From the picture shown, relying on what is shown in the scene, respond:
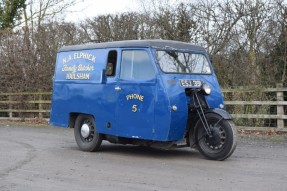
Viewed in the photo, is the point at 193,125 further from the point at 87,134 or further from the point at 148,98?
the point at 87,134

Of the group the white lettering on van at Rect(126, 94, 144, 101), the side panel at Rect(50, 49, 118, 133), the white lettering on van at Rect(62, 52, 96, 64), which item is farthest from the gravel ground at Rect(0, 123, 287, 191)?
the white lettering on van at Rect(62, 52, 96, 64)

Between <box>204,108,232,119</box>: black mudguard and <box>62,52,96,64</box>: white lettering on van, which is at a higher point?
<box>62,52,96,64</box>: white lettering on van

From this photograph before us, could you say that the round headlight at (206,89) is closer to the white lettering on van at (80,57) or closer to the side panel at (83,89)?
the side panel at (83,89)

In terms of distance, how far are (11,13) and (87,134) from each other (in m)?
20.2

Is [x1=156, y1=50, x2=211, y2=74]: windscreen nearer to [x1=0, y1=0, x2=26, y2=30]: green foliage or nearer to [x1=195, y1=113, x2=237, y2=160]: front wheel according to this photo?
[x1=195, y1=113, x2=237, y2=160]: front wheel

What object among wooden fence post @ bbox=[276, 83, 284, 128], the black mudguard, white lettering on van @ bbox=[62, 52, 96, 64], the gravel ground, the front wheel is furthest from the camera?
wooden fence post @ bbox=[276, 83, 284, 128]

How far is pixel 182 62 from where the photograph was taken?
10258 mm

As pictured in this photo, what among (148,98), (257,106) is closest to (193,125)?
(148,98)

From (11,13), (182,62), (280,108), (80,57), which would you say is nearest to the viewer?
(182,62)

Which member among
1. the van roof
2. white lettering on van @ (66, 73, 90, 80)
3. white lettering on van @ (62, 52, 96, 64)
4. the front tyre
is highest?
the van roof

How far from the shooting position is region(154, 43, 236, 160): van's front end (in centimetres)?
937

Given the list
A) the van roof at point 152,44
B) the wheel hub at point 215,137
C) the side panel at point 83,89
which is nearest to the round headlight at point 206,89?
the wheel hub at point 215,137

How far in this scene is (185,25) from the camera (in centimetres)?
1862

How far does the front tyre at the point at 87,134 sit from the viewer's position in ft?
36.2
